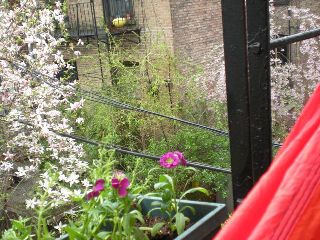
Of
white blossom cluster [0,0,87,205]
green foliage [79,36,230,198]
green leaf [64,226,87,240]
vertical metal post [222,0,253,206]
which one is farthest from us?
green foliage [79,36,230,198]

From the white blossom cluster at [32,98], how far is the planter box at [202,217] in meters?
2.04

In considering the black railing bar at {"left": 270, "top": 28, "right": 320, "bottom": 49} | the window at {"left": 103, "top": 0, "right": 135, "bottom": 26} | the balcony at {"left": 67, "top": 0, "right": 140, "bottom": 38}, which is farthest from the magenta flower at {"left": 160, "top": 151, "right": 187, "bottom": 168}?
the window at {"left": 103, "top": 0, "right": 135, "bottom": 26}

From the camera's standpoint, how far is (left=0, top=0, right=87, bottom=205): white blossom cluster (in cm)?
440

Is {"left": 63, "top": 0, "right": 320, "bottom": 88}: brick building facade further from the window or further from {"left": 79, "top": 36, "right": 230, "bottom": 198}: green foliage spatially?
{"left": 79, "top": 36, "right": 230, "bottom": 198}: green foliage

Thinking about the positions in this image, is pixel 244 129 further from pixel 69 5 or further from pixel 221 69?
pixel 69 5

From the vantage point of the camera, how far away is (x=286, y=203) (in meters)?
0.43

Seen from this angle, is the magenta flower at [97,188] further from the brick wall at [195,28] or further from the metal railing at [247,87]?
the brick wall at [195,28]

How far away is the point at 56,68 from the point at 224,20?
5216mm

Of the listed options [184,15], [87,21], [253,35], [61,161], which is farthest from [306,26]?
[253,35]

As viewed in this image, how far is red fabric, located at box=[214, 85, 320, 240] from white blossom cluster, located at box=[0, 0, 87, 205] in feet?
10.7

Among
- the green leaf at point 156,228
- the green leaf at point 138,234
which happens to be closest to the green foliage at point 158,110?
the green leaf at point 156,228

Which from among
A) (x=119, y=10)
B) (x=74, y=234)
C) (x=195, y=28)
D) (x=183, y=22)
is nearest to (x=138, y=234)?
(x=74, y=234)

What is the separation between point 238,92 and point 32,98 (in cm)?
422

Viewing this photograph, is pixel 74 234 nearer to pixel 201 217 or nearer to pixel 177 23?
pixel 201 217
